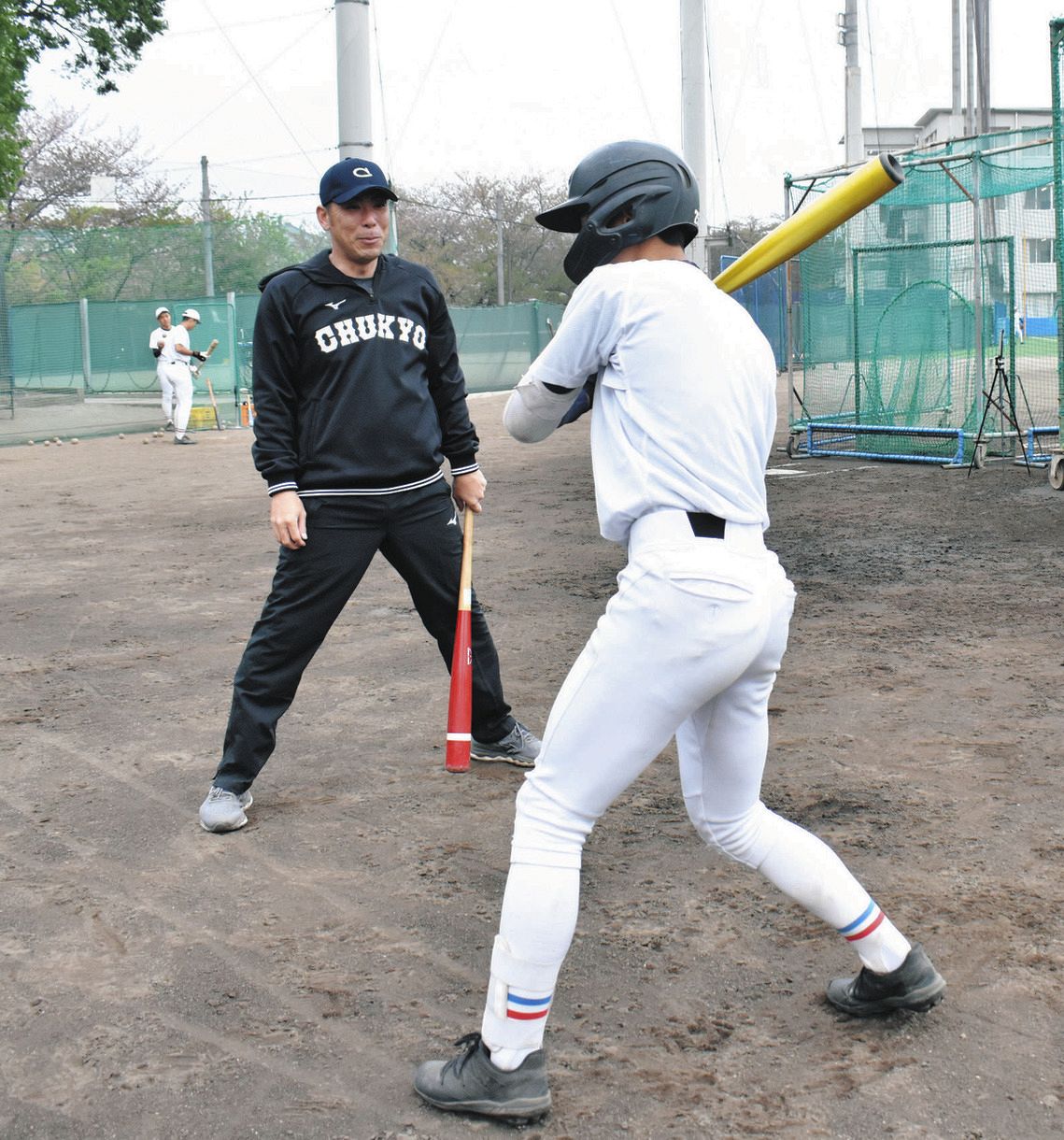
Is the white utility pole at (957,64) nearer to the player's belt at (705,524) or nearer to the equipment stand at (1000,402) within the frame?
the equipment stand at (1000,402)

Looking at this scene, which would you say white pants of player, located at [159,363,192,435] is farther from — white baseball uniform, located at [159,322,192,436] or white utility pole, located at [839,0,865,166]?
white utility pole, located at [839,0,865,166]

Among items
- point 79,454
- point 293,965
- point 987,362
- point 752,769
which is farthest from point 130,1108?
point 79,454

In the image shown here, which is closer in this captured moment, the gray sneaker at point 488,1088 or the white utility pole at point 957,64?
the gray sneaker at point 488,1088

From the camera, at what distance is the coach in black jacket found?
4.29 metres

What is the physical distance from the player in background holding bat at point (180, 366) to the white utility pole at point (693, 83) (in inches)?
292

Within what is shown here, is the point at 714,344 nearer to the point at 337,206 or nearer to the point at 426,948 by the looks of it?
the point at 426,948

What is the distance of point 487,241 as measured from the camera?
59.8 metres

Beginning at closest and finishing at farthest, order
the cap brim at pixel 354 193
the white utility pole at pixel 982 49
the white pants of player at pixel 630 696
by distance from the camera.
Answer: the white pants of player at pixel 630 696, the cap brim at pixel 354 193, the white utility pole at pixel 982 49

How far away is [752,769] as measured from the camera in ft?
9.34

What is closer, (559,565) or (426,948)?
(426,948)

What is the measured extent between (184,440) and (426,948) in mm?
17404

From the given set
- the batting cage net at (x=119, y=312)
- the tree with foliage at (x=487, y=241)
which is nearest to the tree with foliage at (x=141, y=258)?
the batting cage net at (x=119, y=312)

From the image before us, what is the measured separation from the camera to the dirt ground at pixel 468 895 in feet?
9.12

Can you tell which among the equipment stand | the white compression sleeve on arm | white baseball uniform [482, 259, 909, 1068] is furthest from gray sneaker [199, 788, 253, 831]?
the equipment stand
